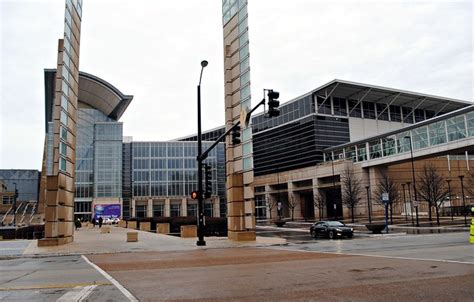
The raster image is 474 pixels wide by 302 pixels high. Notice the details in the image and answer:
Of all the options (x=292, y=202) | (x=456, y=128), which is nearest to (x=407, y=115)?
(x=292, y=202)

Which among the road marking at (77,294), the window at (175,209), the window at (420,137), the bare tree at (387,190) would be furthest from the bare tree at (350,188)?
the road marking at (77,294)

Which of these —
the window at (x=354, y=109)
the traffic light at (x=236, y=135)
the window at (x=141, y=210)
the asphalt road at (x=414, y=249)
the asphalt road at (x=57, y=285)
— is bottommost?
the asphalt road at (x=414, y=249)

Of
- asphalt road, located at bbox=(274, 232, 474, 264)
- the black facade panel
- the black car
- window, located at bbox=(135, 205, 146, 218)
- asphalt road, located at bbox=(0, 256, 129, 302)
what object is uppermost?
the black facade panel

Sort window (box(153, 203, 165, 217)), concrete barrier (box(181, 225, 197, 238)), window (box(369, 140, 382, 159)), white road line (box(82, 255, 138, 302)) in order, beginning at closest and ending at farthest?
white road line (box(82, 255, 138, 302))
concrete barrier (box(181, 225, 197, 238))
window (box(369, 140, 382, 159))
window (box(153, 203, 165, 217))

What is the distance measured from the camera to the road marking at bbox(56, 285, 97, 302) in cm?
858

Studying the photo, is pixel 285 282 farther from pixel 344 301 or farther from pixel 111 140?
pixel 111 140

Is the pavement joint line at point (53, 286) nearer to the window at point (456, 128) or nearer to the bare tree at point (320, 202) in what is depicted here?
the window at point (456, 128)

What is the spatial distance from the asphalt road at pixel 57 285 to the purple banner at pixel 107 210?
82.1 metres

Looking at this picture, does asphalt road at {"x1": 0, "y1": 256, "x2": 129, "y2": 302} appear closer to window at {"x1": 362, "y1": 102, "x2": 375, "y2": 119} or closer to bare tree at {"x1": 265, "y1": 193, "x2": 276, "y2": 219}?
bare tree at {"x1": 265, "y1": 193, "x2": 276, "y2": 219}

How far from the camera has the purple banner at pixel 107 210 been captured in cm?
9331

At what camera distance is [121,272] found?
13156 millimetres

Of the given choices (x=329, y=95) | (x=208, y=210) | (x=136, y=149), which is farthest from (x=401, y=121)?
(x=136, y=149)

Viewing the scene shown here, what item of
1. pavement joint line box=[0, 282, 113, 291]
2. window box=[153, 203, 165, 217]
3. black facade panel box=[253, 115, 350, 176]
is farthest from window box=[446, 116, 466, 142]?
window box=[153, 203, 165, 217]

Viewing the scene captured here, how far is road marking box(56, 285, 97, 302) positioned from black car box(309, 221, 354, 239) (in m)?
22.8
